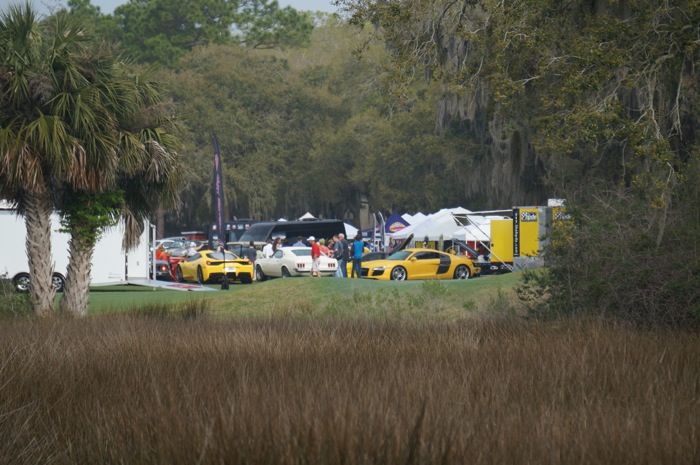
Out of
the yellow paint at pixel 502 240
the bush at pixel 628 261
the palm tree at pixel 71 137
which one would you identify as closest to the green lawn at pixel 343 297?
the palm tree at pixel 71 137

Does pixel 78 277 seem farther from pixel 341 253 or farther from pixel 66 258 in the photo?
pixel 341 253

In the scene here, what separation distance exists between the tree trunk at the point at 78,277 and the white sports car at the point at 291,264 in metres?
17.9

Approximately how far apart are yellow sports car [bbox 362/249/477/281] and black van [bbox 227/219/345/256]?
16628mm

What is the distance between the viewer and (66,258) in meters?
33.1

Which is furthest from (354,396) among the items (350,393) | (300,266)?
(300,266)

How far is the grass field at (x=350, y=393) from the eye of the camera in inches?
252

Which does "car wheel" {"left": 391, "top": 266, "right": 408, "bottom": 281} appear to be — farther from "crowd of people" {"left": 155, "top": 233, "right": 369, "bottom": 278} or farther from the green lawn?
the green lawn

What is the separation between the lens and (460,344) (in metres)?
11.9

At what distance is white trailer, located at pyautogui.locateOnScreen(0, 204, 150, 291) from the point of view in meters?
32.2

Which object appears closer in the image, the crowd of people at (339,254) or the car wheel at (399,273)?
the car wheel at (399,273)

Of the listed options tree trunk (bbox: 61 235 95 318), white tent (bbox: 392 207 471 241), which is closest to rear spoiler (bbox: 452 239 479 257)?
white tent (bbox: 392 207 471 241)

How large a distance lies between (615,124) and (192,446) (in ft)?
38.6

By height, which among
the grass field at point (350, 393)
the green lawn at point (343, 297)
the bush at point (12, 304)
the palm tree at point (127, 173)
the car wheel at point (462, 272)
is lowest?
the car wheel at point (462, 272)

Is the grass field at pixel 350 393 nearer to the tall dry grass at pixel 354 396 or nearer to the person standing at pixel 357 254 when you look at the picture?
the tall dry grass at pixel 354 396
